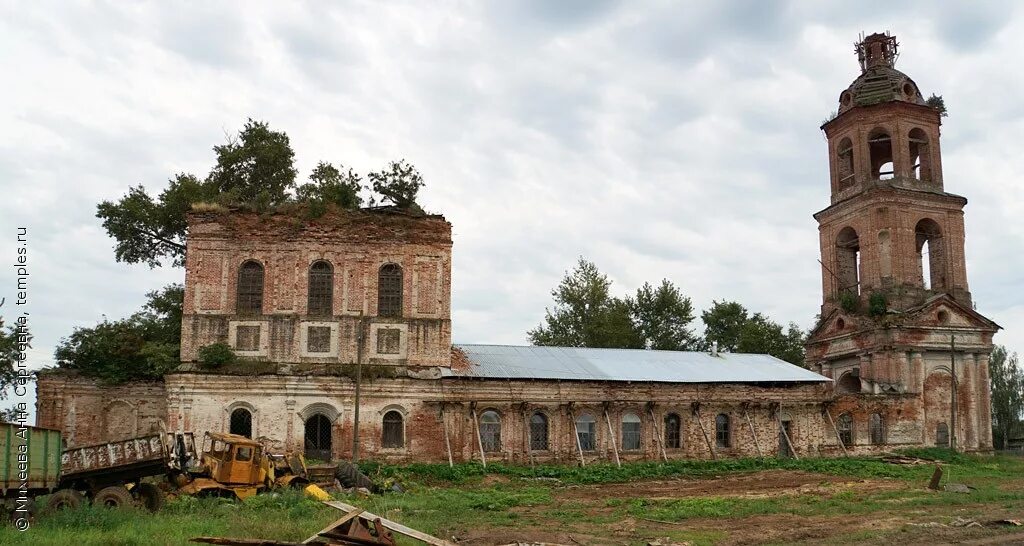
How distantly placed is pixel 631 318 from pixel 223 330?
1192 inches

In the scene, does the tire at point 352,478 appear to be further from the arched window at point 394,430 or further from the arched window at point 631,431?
the arched window at point 631,431

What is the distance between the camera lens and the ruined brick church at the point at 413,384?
103 feet

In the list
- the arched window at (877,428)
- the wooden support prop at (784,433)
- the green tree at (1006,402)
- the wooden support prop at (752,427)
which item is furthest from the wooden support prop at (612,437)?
the green tree at (1006,402)

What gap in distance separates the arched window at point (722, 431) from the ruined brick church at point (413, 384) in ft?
0.26

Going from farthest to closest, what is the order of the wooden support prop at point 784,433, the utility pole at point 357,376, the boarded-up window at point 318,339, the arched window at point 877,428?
the arched window at point 877,428 → the wooden support prop at point 784,433 → the boarded-up window at point 318,339 → the utility pole at point 357,376

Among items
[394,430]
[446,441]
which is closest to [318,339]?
[394,430]

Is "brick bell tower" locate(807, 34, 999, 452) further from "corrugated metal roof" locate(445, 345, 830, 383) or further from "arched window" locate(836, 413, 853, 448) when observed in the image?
"corrugated metal roof" locate(445, 345, 830, 383)

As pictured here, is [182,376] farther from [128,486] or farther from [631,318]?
[631,318]

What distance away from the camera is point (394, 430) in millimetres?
31766

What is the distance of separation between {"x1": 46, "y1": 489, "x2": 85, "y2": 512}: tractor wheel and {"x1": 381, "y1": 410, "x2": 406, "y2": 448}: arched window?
1345 centimetres

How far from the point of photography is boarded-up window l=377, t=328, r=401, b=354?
32.7 meters

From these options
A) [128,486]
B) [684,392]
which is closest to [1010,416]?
[684,392]

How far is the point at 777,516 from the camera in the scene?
A: 20.3 meters

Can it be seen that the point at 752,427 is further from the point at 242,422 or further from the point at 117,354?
the point at 117,354
